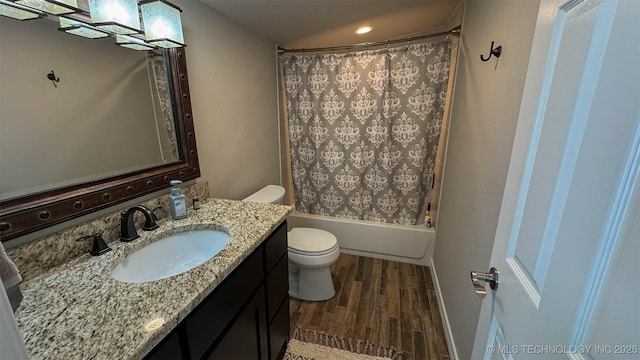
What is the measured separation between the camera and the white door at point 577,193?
0.33 m

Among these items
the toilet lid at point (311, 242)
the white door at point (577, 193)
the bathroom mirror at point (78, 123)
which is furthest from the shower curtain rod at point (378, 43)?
the toilet lid at point (311, 242)

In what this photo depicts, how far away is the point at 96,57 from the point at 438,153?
7.52 ft

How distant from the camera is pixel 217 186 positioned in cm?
160

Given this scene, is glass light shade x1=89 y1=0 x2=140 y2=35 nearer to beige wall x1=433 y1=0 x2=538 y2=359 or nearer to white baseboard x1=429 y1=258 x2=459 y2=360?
beige wall x1=433 y1=0 x2=538 y2=359

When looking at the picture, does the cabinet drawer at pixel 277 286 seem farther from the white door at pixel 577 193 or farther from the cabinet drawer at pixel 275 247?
the white door at pixel 577 193

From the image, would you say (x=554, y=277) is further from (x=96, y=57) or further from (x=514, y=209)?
(x=96, y=57)

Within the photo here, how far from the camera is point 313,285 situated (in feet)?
6.19

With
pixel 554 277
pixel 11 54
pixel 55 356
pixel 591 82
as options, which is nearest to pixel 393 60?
pixel 591 82

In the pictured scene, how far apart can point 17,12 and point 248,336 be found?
1356 millimetres

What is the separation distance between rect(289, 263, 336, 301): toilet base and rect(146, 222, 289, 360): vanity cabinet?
0.42 m

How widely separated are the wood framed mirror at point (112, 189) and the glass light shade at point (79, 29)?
11.3 inches

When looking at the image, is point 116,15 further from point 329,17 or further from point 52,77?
point 329,17

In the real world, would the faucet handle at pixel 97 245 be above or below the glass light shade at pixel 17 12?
below

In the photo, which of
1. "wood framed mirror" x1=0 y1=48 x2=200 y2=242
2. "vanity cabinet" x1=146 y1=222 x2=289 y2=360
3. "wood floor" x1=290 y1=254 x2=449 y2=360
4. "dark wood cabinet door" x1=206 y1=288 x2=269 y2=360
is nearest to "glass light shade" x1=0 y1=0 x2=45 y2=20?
"wood framed mirror" x1=0 y1=48 x2=200 y2=242
